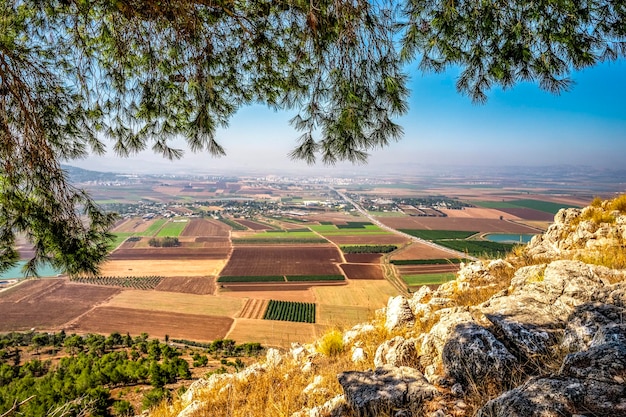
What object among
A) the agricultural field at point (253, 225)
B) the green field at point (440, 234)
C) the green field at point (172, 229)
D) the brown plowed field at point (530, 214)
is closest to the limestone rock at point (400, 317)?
the green field at point (440, 234)

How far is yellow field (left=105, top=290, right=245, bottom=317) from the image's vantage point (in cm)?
2730

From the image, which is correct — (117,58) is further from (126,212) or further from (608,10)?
(126,212)

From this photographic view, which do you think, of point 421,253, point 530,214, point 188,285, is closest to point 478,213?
point 530,214

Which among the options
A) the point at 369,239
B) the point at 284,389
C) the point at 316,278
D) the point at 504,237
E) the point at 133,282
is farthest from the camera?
the point at 369,239

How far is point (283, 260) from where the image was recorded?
1650 inches

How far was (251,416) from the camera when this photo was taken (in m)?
3.43

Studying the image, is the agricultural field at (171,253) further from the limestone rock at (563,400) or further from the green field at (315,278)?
the limestone rock at (563,400)

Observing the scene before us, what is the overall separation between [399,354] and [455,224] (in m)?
65.5

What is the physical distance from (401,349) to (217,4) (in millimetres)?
4812

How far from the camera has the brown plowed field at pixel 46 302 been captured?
2620cm

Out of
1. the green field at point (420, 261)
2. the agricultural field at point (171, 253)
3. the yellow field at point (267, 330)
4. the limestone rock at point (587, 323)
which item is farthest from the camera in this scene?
the agricultural field at point (171, 253)

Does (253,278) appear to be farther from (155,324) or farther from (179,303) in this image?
(155,324)

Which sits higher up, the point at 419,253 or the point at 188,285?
the point at 419,253

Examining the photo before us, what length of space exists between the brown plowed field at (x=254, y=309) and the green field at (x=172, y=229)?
35183 mm
